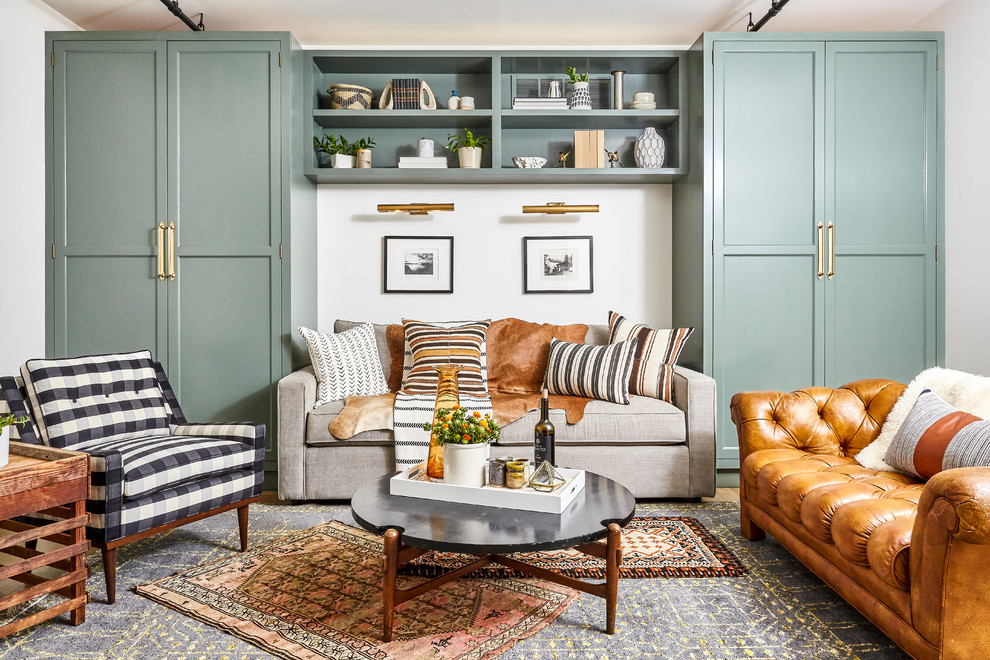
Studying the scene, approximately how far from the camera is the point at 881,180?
3.56 meters

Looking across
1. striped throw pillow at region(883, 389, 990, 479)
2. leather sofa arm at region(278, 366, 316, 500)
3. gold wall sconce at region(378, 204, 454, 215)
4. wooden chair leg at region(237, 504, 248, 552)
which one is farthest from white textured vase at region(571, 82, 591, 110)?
wooden chair leg at region(237, 504, 248, 552)

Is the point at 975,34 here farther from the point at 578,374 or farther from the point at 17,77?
the point at 17,77

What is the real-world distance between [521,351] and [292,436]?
1354 millimetres

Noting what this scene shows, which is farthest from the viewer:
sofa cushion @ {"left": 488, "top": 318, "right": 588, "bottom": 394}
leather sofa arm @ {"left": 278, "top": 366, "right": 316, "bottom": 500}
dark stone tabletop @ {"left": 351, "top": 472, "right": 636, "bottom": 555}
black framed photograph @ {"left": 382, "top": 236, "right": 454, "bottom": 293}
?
black framed photograph @ {"left": 382, "top": 236, "right": 454, "bottom": 293}

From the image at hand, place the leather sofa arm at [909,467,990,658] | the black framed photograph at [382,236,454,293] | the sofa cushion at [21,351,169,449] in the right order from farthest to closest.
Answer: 1. the black framed photograph at [382,236,454,293]
2. the sofa cushion at [21,351,169,449]
3. the leather sofa arm at [909,467,990,658]

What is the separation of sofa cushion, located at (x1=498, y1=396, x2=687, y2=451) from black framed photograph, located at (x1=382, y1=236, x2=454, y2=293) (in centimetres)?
133

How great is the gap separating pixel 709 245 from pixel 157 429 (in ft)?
9.65

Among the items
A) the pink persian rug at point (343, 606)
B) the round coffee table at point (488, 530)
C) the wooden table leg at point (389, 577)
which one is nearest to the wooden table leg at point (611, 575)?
the round coffee table at point (488, 530)

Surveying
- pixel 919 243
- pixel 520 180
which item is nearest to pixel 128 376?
pixel 520 180

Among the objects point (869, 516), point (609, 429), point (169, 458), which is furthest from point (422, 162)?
point (869, 516)

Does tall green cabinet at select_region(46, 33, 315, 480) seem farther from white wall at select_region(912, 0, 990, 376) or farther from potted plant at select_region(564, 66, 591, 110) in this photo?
white wall at select_region(912, 0, 990, 376)

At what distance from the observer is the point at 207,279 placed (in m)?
3.55

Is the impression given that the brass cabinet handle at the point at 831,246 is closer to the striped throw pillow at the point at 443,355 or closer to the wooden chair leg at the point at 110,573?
the striped throw pillow at the point at 443,355

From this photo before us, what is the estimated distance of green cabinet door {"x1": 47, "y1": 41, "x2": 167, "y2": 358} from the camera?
352 cm
